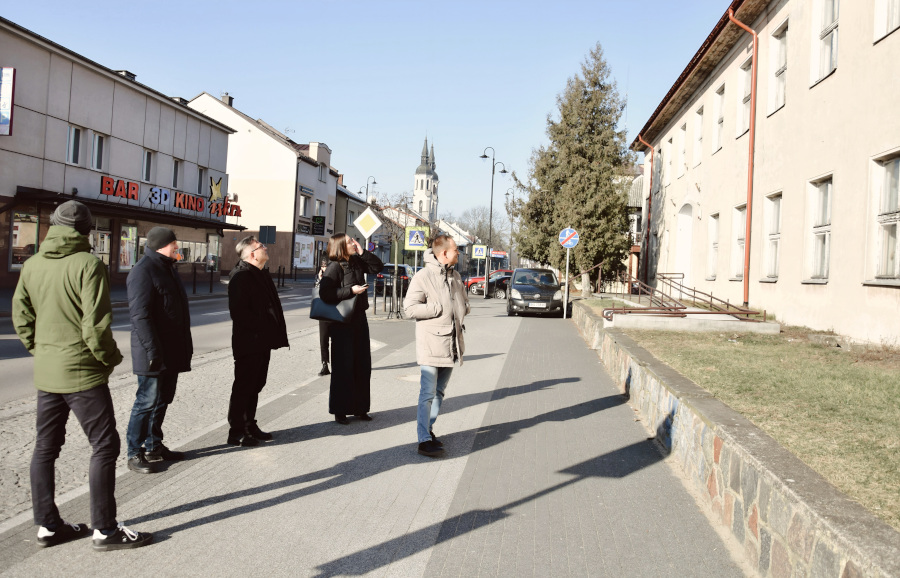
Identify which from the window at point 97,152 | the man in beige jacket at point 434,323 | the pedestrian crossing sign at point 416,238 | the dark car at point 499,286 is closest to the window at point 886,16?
the man in beige jacket at point 434,323

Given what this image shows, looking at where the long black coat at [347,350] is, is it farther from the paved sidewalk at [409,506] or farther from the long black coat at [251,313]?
the long black coat at [251,313]

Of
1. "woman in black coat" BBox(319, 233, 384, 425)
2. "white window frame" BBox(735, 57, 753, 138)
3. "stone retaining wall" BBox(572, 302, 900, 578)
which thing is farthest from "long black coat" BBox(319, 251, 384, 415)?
"white window frame" BBox(735, 57, 753, 138)

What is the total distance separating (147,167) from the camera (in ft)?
102

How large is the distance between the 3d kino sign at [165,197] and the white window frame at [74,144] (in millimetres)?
1183

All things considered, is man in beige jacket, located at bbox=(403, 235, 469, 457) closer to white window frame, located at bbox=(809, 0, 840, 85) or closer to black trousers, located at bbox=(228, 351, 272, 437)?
black trousers, located at bbox=(228, 351, 272, 437)

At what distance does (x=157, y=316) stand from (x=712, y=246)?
17.3 meters

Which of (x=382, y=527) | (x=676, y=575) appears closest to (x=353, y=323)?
(x=382, y=527)

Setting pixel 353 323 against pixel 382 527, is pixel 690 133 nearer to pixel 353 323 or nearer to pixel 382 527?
pixel 353 323

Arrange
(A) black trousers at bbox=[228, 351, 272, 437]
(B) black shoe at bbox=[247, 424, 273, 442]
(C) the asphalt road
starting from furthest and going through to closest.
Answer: (C) the asphalt road < (B) black shoe at bbox=[247, 424, 273, 442] < (A) black trousers at bbox=[228, 351, 272, 437]

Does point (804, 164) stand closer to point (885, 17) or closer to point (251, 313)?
point (885, 17)

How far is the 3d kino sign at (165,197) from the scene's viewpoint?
88.8 feet

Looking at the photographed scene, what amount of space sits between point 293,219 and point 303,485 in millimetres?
46255

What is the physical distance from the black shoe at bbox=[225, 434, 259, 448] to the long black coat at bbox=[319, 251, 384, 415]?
986 millimetres

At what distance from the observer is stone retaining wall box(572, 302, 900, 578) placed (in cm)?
273
